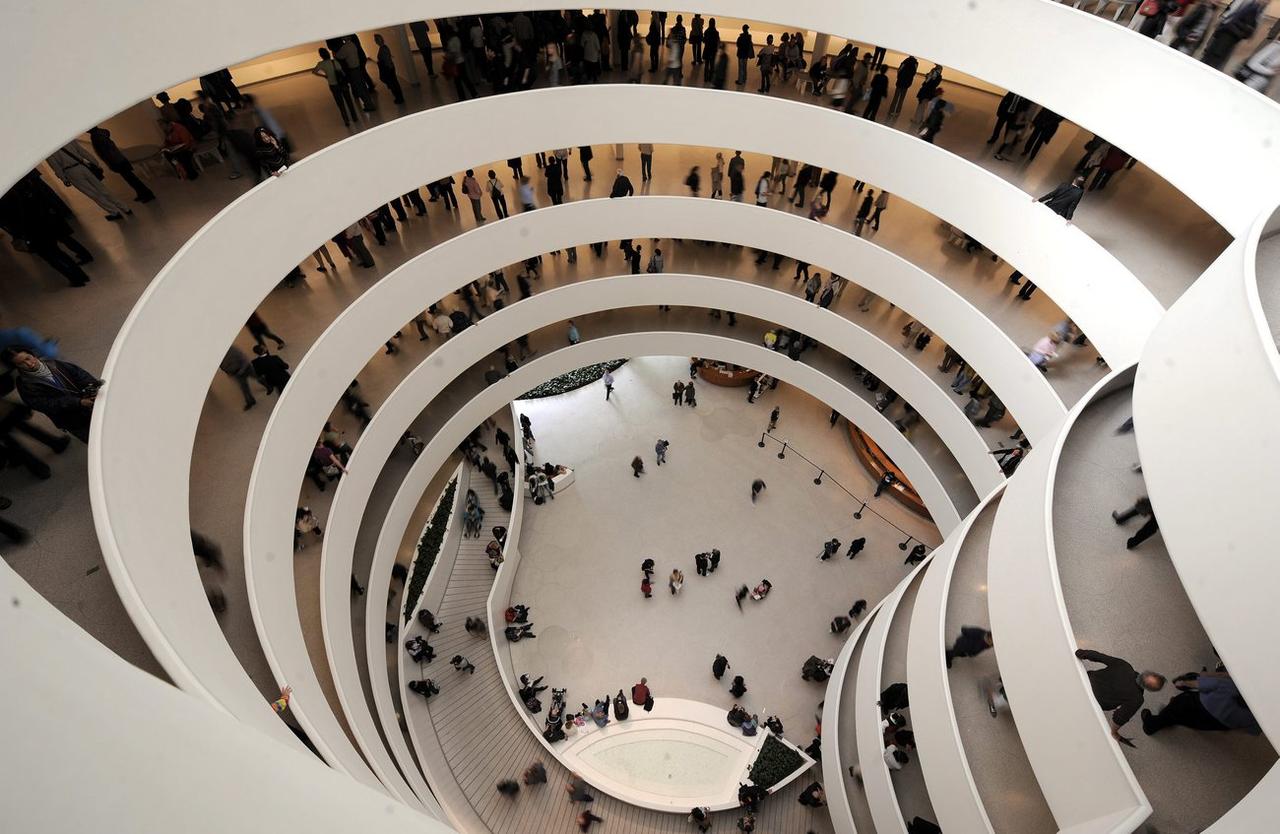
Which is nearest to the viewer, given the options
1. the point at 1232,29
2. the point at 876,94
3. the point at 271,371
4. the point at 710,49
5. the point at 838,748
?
the point at 1232,29

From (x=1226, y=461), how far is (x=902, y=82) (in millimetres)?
11933

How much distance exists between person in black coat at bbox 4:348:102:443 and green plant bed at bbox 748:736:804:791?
15.4m

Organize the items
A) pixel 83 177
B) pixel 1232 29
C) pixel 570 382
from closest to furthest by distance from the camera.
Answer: pixel 1232 29, pixel 83 177, pixel 570 382

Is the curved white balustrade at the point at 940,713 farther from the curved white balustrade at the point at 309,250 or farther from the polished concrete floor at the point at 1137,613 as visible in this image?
the curved white balustrade at the point at 309,250

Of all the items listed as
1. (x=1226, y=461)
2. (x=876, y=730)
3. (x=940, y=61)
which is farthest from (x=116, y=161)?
(x=876, y=730)

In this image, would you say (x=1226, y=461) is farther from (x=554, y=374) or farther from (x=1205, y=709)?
(x=554, y=374)

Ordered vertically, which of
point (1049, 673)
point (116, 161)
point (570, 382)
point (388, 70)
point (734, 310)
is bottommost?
point (1049, 673)

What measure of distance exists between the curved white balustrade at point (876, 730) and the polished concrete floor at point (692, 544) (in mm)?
5635

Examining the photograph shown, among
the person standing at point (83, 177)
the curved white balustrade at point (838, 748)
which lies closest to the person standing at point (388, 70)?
the person standing at point (83, 177)

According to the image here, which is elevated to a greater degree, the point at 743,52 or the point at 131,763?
the point at 743,52

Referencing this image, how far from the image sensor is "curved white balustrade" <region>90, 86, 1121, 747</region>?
6383 mm

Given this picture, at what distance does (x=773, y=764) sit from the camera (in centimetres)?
1584

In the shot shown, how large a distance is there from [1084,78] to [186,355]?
46.3 ft

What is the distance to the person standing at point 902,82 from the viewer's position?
13855 millimetres
